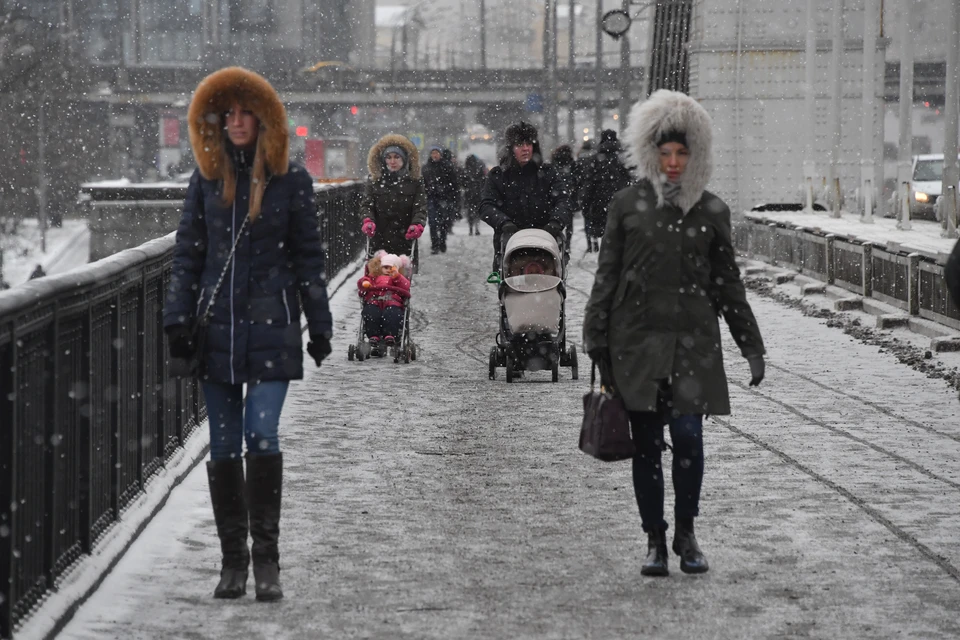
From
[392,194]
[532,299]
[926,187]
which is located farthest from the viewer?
[926,187]

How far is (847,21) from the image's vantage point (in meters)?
37.8

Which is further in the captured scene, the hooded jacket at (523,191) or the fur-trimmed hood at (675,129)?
the hooded jacket at (523,191)

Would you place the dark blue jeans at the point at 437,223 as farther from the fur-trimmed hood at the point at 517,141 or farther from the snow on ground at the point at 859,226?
the fur-trimmed hood at the point at 517,141

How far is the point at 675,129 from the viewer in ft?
21.6

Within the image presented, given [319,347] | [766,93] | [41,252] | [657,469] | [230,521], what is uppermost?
[766,93]

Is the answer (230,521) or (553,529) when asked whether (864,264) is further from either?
(230,521)

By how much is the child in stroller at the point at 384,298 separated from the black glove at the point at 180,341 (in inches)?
332

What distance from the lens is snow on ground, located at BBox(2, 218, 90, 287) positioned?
52.8 m

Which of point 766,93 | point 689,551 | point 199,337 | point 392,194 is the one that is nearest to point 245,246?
point 199,337

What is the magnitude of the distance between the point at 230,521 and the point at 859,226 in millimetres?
21560

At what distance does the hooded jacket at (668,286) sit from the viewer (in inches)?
255

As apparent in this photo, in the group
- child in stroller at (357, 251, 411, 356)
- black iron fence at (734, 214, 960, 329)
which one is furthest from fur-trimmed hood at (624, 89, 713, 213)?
child in stroller at (357, 251, 411, 356)

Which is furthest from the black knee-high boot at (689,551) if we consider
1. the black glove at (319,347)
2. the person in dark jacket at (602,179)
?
the person in dark jacket at (602,179)

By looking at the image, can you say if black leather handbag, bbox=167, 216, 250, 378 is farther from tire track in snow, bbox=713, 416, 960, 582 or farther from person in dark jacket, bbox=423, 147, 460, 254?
person in dark jacket, bbox=423, 147, 460, 254
